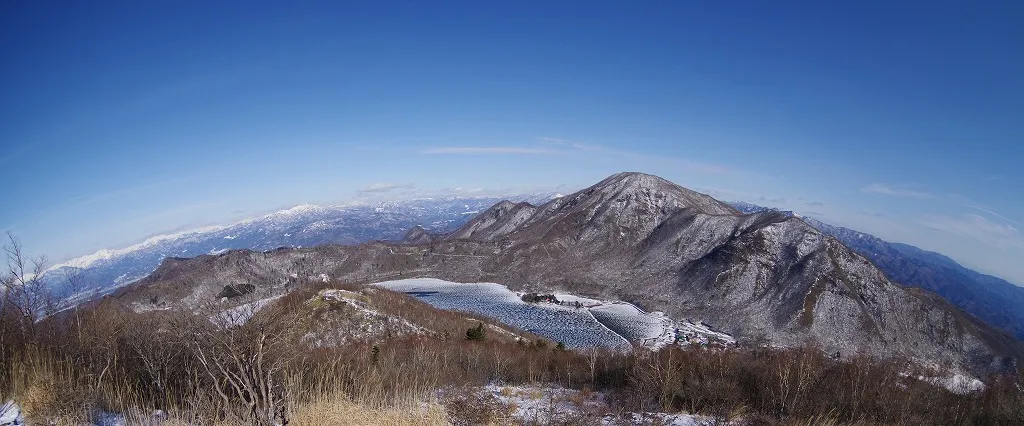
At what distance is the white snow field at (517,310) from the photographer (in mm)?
86656

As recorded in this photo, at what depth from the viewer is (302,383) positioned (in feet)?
28.8

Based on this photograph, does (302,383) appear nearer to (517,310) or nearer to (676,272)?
(517,310)

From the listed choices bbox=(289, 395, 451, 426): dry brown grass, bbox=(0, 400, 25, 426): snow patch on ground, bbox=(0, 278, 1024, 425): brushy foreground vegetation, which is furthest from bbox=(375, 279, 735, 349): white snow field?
bbox=(0, 400, 25, 426): snow patch on ground

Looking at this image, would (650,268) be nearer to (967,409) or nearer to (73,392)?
(967,409)

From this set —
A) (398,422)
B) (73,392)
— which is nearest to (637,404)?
(398,422)

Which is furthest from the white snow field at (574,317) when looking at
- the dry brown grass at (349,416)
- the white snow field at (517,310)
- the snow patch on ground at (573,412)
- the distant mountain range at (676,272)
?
the dry brown grass at (349,416)

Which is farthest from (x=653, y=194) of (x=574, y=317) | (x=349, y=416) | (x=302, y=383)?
(x=349, y=416)

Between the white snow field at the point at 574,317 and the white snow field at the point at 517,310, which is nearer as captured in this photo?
the white snow field at the point at 574,317

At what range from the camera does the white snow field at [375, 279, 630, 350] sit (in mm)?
86656

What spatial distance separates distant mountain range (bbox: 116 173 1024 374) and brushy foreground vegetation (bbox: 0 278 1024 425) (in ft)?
138

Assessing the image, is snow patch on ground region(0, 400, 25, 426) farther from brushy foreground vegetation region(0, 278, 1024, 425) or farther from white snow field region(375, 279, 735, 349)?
white snow field region(375, 279, 735, 349)

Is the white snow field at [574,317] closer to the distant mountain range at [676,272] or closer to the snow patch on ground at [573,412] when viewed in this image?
the distant mountain range at [676,272]

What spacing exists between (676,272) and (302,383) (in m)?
125

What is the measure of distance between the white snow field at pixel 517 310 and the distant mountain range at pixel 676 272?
9.60 metres
